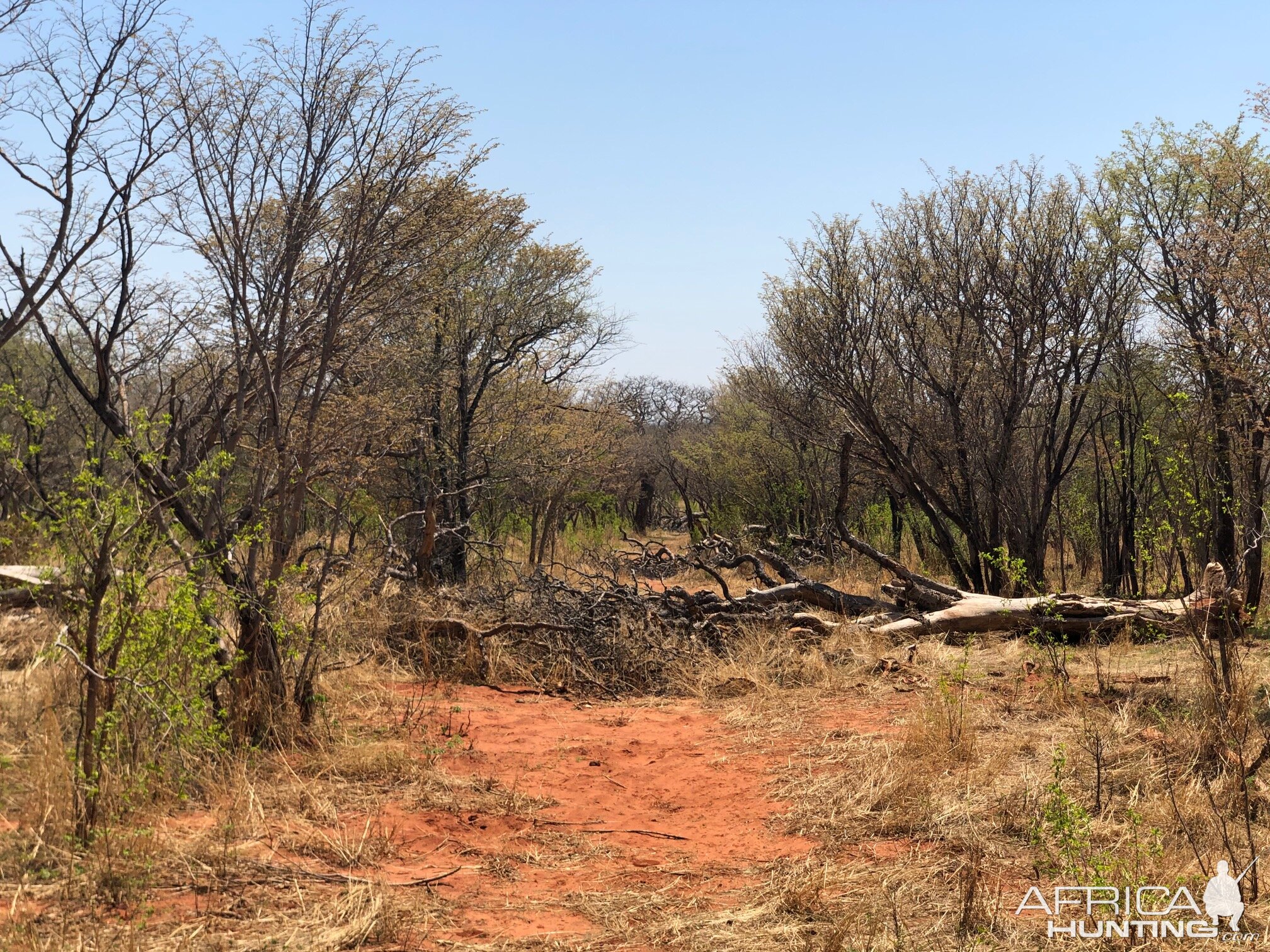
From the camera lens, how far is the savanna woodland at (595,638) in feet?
13.0

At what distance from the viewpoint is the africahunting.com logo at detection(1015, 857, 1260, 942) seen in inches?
134

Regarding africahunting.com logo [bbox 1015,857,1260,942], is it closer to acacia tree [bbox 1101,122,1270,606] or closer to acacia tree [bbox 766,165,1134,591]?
acacia tree [bbox 1101,122,1270,606]

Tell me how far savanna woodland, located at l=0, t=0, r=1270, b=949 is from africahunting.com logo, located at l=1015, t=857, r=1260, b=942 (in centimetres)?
8

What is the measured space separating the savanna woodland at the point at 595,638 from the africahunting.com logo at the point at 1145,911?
8 centimetres

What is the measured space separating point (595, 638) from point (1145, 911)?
563cm

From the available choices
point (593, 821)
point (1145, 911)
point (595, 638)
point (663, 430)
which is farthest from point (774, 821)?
point (663, 430)

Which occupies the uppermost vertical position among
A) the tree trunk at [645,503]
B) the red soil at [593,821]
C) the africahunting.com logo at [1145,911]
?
the tree trunk at [645,503]

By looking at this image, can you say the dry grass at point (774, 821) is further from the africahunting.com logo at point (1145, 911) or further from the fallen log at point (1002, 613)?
the fallen log at point (1002, 613)

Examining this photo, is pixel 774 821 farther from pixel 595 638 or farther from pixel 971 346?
pixel 971 346

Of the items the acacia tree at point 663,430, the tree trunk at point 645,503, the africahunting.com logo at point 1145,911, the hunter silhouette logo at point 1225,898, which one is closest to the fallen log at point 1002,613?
the hunter silhouette logo at point 1225,898

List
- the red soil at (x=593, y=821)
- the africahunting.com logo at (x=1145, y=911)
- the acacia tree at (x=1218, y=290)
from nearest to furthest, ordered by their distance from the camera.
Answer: the africahunting.com logo at (x=1145, y=911) < the red soil at (x=593, y=821) < the acacia tree at (x=1218, y=290)

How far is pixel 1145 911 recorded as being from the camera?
11.6 ft

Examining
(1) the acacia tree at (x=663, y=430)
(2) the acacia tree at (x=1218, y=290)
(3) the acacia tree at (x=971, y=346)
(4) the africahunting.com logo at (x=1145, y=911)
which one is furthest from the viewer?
(1) the acacia tree at (x=663, y=430)

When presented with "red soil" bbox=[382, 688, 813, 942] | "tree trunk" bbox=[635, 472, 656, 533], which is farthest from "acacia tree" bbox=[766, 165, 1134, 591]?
"tree trunk" bbox=[635, 472, 656, 533]
